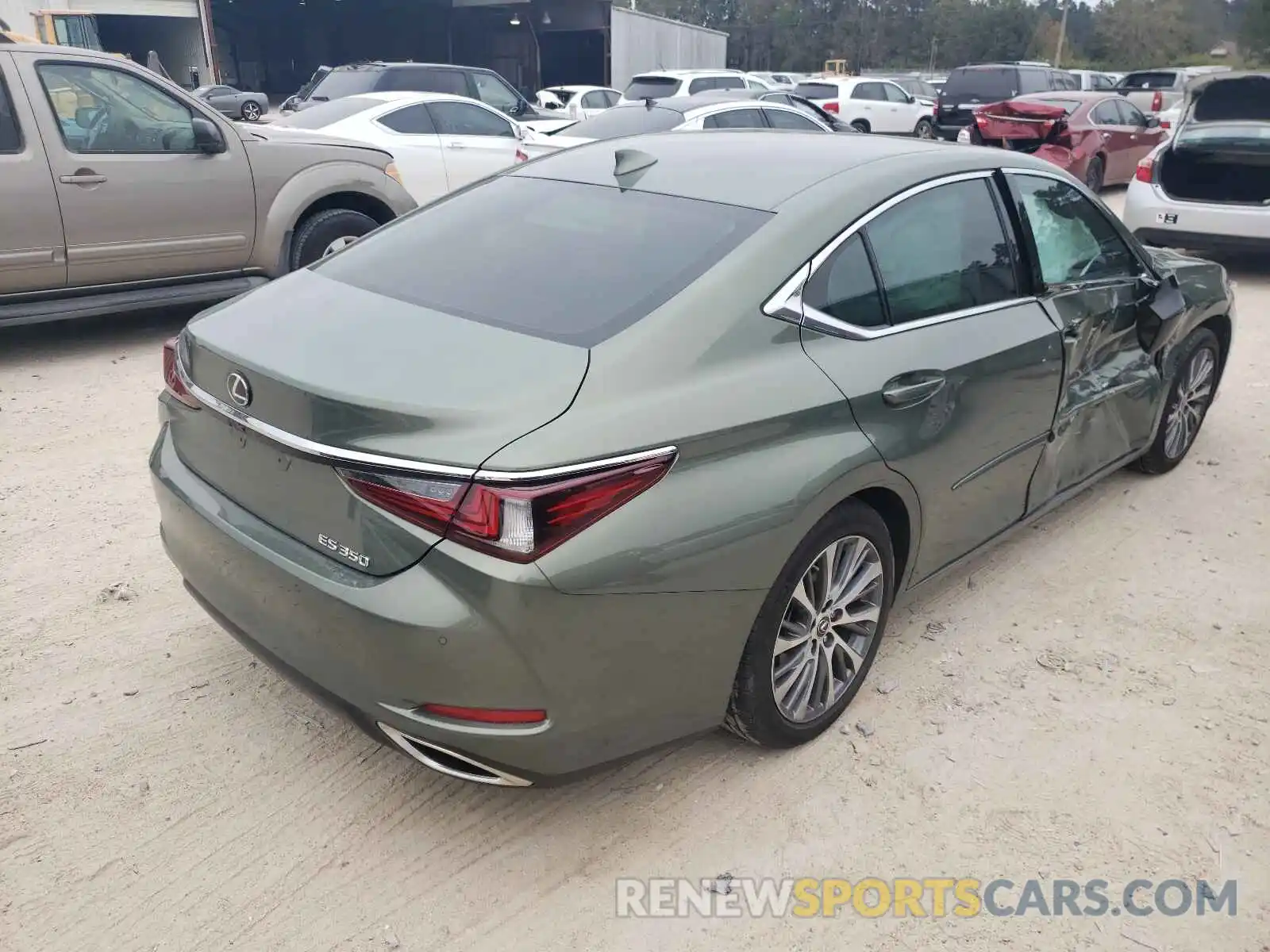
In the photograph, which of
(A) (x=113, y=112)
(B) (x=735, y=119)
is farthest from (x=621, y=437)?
(B) (x=735, y=119)

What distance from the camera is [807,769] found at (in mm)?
2910

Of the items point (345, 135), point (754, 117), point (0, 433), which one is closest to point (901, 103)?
point (754, 117)

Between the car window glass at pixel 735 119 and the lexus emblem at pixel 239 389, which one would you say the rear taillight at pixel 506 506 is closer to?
the lexus emblem at pixel 239 389

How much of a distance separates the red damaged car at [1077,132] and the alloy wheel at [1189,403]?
9573 millimetres

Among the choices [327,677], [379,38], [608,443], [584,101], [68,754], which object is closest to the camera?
[608,443]

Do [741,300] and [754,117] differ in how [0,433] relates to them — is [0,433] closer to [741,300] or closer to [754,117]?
[741,300]

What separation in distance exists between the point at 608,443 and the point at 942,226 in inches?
63.2

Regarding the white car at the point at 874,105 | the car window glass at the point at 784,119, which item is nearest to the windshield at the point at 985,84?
the white car at the point at 874,105

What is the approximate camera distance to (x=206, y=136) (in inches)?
257

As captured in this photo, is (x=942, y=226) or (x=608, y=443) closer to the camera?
(x=608, y=443)

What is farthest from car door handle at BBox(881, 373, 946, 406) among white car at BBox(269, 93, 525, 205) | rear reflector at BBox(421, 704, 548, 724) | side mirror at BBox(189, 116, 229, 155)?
white car at BBox(269, 93, 525, 205)

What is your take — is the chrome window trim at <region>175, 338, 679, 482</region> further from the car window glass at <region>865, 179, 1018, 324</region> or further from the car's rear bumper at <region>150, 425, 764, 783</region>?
the car window glass at <region>865, 179, 1018, 324</region>

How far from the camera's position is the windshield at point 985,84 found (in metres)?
19.6

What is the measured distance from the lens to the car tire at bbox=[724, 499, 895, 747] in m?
2.64
